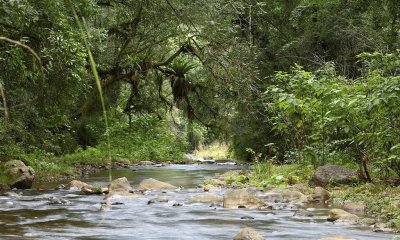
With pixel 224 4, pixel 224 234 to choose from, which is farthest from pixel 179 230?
pixel 224 4

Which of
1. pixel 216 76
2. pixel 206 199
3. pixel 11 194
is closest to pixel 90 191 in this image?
pixel 11 194

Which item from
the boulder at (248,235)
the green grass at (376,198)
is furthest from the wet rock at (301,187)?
the boulder at (248,235)

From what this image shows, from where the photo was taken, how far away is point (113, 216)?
22.4 ft

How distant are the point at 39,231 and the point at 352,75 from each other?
41.8ft

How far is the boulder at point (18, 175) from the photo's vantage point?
385 inches

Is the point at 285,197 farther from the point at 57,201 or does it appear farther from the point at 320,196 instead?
the point at 57,201

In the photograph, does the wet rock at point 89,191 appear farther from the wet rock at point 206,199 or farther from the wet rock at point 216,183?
the wet rock at point 216,183

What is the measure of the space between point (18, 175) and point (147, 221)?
442 cm

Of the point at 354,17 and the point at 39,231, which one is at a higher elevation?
the point at 354,17

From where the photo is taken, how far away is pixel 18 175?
9.91 metres

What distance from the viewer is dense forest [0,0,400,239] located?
776cm

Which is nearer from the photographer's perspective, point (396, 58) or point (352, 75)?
point (396, 58)

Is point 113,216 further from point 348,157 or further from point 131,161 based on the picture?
point 131,161

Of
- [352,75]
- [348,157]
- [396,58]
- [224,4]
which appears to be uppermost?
[224,4]
